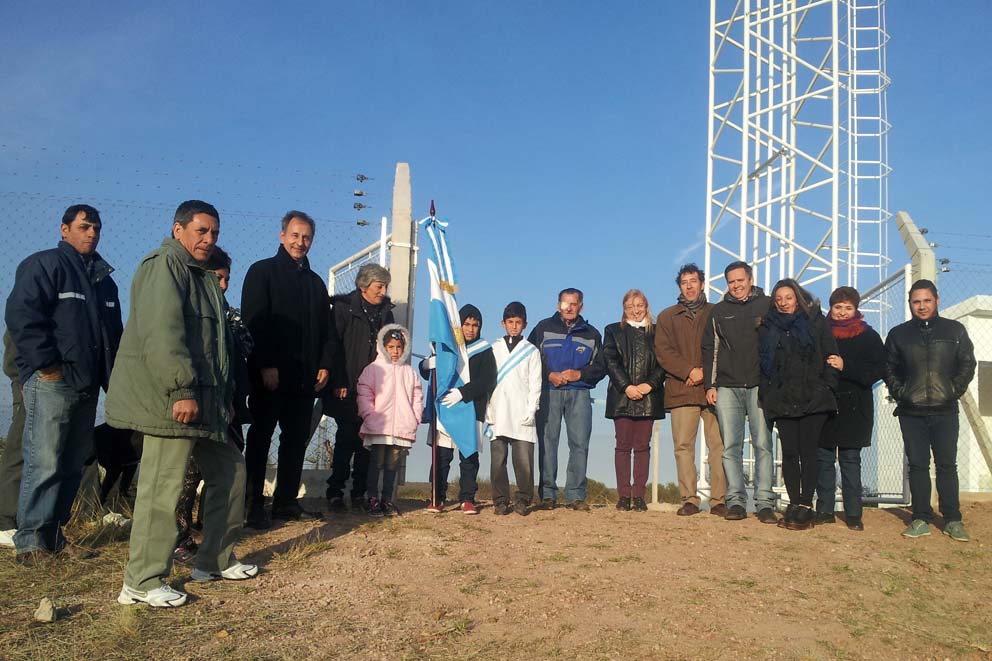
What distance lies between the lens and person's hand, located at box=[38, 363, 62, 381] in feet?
16.2

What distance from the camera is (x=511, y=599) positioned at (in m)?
4.70

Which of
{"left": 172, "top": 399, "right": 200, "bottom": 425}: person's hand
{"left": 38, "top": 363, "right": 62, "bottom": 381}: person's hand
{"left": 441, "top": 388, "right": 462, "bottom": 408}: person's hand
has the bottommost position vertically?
{"left": 172, "top": 399, "right": 200, "bottom": 425}: person's hand

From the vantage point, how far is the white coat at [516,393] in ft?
23.4

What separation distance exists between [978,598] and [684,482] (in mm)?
2416

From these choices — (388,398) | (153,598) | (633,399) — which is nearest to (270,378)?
(388,398)

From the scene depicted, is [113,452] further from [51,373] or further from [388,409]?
[388,409]

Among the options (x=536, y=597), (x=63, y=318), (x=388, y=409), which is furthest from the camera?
(x=388, y=409)

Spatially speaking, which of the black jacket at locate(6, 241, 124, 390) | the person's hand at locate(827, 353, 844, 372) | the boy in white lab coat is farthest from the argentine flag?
the person's hand at locate(827, 353, 844, 372)

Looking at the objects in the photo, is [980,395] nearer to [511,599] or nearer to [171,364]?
[511,599]

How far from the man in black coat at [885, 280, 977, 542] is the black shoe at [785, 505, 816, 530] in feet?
2.70

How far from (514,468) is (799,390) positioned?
7.70 ft

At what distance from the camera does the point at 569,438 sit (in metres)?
7.48

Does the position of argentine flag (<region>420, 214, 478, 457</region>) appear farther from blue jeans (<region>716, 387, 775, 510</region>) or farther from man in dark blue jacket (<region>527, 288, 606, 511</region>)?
blue jeans (<region>716, 387, 775, 510</region>)

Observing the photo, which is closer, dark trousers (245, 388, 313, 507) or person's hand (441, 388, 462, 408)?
dark trousers (245, 388, 313, 507)
